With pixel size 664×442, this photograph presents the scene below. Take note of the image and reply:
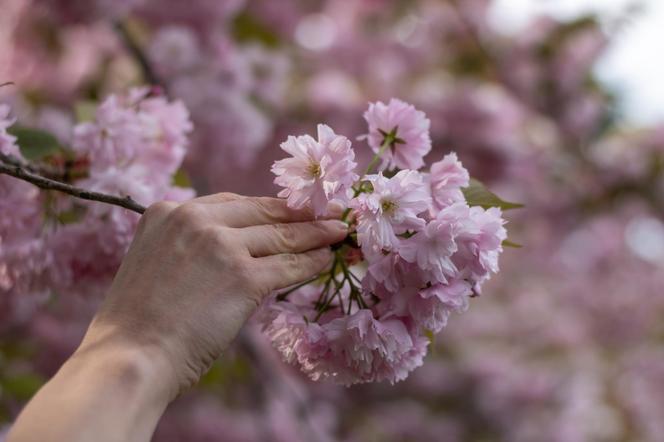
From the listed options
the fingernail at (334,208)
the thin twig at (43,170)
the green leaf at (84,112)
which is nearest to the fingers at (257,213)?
A: the fingernail at (334,208)

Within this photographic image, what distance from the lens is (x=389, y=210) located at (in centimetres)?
81

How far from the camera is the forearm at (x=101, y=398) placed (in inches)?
24.5

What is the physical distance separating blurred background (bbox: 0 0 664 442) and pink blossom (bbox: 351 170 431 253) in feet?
1.77

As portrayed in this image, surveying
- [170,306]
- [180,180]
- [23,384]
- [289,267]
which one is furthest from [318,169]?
[23,384]

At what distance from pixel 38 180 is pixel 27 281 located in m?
0.33

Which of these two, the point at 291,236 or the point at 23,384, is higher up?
the point at 291,236

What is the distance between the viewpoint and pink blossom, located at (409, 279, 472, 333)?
81cm

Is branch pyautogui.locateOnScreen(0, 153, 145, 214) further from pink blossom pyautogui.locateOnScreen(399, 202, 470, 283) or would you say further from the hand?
pink blossom pyautogui.locateOnScreen(399, 202, 470, 283)

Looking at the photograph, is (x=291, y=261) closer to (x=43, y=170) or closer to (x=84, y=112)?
(x=43, y=170)

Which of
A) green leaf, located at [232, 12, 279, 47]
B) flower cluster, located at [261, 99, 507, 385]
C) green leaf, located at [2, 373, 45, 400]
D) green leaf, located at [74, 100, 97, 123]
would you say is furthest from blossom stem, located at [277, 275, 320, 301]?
green leaf, located at [232, 12, 279, 47]

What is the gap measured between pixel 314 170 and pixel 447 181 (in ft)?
0.51

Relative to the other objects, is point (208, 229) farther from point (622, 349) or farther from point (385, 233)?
point (622, 349)

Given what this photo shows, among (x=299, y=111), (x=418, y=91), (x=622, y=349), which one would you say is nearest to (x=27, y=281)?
(x=299, y=111)

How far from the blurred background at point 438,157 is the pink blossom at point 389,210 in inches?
21.3
